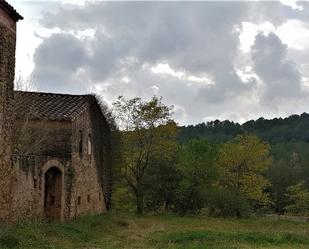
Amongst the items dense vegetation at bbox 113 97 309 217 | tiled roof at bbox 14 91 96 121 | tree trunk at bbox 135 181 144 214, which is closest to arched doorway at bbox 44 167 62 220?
tiled roof at bbox 14 91 96 121

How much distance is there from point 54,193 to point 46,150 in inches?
90.2

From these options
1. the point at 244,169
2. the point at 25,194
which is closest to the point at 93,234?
the point at 25,194

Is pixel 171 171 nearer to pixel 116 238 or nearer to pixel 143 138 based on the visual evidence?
pixel 143 138

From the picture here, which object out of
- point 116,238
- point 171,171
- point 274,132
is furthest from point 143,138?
point 274,132

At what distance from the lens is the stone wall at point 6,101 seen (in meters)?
17.6

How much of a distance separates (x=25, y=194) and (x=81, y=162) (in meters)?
7.65

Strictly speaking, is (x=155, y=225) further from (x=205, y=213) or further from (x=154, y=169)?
(x=205, y=213)

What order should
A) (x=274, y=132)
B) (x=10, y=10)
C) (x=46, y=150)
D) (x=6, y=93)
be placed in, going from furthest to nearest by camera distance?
(x=274, y=132)
(x=46, y=150)
(x=6, y=93)
(x=10, y=10)

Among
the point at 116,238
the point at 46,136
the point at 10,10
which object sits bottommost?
the point at 116,238

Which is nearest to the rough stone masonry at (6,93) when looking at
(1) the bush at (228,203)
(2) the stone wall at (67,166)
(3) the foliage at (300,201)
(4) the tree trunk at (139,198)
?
(2) the stone wall at (67,166)

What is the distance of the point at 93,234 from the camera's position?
73.3ft

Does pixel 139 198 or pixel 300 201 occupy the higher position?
pixel 139 198

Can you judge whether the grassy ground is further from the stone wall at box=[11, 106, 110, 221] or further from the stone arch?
the stone wall at box=[11, 106, 110, 221]

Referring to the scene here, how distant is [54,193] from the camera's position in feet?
82.5
